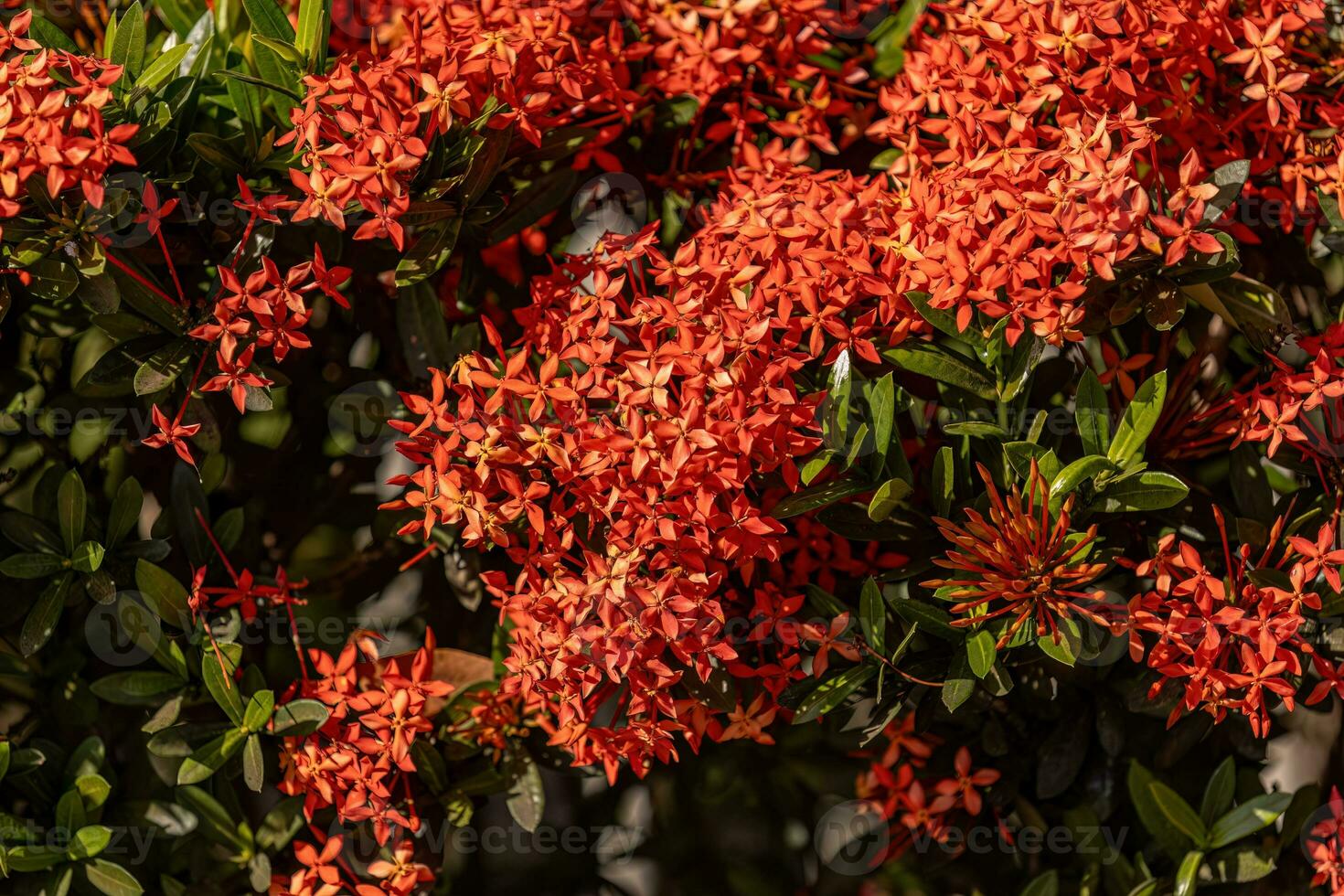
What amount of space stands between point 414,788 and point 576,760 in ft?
0.94

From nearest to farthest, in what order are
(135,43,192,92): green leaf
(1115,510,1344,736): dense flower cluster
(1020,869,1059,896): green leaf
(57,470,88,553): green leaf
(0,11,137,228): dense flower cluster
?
(0,11,137,228): dense flower cluster → (1115,510,1344,736): dense flower cluster → (135,43,192,92): green leaf → (57,470,88,553): green leaf → (1020,869,1059,896): green leaf

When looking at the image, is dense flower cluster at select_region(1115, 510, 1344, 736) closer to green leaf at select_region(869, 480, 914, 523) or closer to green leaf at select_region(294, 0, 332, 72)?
green leaf at select_region(869, 480, 914, 523)

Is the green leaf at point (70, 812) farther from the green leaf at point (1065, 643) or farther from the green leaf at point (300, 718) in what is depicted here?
the green leaf at point (1065, 643)

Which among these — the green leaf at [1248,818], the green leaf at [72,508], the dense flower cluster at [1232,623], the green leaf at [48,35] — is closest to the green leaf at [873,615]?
the dense flower cluster at [1232,623]

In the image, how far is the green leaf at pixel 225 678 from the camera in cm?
126

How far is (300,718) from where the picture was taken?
4.10 ft

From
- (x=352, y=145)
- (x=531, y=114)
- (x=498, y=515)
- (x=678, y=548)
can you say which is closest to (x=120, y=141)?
(x=352, y=145)

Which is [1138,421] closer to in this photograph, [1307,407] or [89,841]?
[1307,407]

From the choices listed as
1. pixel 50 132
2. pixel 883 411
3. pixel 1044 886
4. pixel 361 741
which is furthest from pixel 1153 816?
pixel 50 132

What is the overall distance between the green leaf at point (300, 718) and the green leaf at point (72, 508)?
1.01ft

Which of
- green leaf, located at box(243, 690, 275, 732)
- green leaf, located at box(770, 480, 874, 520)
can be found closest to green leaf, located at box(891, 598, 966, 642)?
green leaf, located at box(770, 480, 874, 520)

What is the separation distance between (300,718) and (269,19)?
773 millimetres

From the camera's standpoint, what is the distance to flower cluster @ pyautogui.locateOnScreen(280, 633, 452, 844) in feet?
3.92

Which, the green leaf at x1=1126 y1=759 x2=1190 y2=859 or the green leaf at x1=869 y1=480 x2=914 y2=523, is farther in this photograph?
the green leaf at x1=1126 y1=759 x2=1190 y2=859
